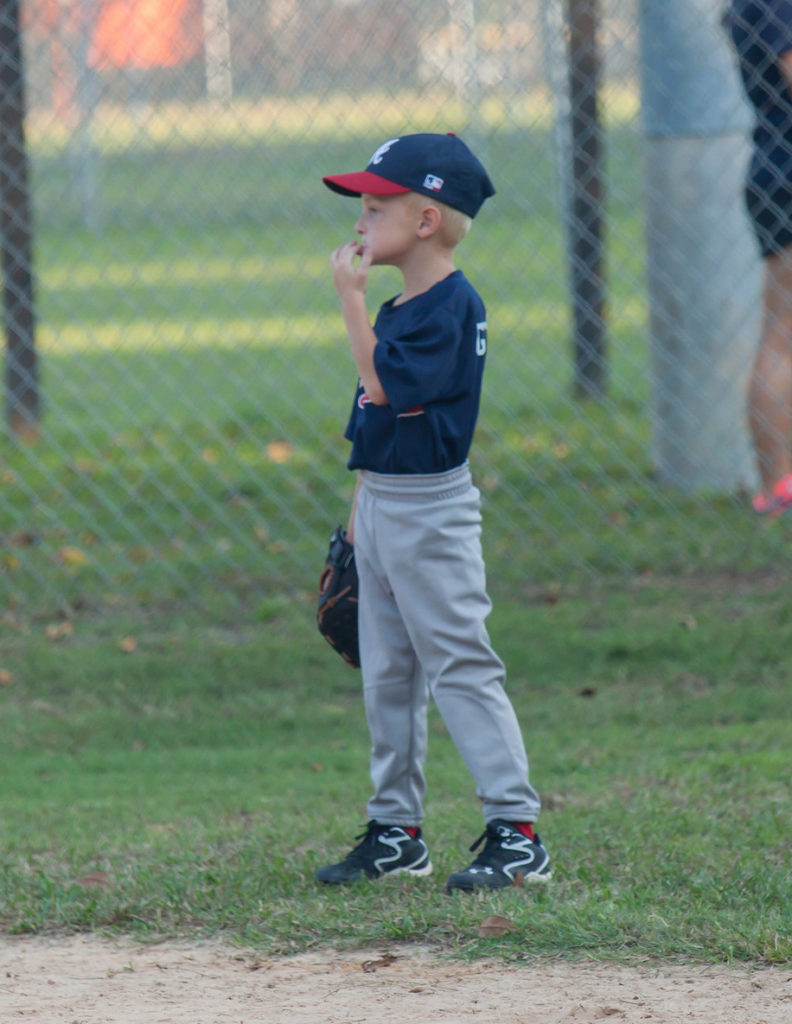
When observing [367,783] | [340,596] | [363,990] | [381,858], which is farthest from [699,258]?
[363,990]

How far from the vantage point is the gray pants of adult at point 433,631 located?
10.0 feet

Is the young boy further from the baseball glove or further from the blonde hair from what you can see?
the baseball glove

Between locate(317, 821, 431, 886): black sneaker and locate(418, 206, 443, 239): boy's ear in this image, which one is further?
locate(317, 821, 431, 886): black sneaker

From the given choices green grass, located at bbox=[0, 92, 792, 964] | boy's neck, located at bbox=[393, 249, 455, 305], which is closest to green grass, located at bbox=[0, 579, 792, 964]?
green grass, located at bbox=[0, 92, 792, 964]

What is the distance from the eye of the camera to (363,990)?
2645 mm

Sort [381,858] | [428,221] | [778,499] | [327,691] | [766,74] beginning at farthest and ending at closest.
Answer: [778,499], [766,74], [327,691], [381,858], [428,221]

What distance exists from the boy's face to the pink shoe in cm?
248

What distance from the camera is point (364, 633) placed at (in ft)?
10.6

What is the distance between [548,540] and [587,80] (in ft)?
8.42

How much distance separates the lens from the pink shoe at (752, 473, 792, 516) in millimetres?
5129

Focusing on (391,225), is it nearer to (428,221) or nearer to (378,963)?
(428,221)

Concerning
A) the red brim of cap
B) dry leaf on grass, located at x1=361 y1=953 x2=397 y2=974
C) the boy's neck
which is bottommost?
dry leaf on grass, located at x1=361 y1=953 x2=397 y2=974

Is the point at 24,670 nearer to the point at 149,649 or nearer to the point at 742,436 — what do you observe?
the point at 149,649

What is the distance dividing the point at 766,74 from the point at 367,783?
274 centimetres
